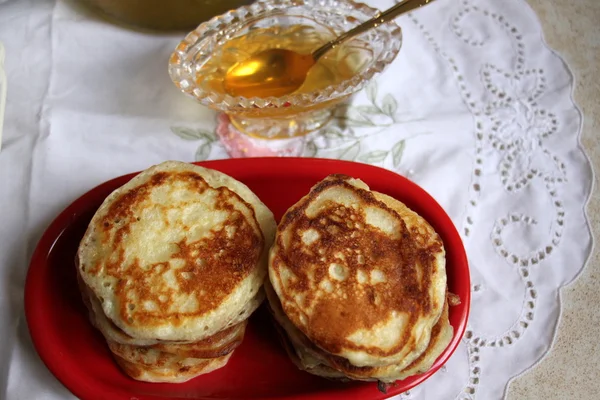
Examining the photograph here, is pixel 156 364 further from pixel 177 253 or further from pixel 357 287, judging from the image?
pixel 357 287

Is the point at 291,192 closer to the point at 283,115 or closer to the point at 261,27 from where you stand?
the point at 283,115

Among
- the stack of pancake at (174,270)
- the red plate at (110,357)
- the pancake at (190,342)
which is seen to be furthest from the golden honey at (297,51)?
the pancake at (190,342)

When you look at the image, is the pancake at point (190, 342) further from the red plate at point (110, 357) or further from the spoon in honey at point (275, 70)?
the spoon in honey at point (275, 70)

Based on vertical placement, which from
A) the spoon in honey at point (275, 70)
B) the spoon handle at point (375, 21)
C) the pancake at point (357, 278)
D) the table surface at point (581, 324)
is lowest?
the table surface at point (581, 324)

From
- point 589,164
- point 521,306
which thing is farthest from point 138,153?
point 589,164

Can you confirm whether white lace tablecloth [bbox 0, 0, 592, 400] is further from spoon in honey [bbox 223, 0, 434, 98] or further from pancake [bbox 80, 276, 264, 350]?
pancake [bbox 80, 276, 264, 350]

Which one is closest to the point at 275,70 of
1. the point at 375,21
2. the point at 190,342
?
the point at 375,21
